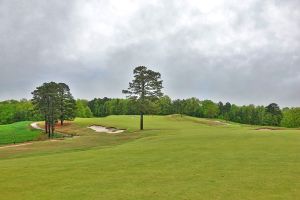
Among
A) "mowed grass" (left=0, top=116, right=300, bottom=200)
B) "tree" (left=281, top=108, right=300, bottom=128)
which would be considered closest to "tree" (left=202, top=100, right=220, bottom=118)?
"tree" (left=281, top=108, right=300, bottom=128)

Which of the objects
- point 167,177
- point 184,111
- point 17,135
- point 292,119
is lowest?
point 17,135

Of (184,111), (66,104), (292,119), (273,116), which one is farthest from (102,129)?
(273,116)

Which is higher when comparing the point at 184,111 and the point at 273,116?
the point at 184,111

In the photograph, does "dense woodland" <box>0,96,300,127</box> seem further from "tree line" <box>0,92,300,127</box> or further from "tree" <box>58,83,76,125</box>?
"tree" <box>58,83,76,125</box>

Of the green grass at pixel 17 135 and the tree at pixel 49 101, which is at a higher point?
the tree at pixel 49 101

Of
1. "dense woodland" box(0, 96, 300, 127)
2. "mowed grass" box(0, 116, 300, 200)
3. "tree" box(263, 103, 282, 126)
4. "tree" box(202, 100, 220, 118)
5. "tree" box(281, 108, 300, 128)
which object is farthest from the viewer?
"tree" box(202, 100, 220, 118)

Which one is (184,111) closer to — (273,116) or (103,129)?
(273,116)

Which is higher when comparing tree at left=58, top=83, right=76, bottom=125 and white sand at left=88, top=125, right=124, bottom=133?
tree at left=58, top=83, right=76, bottom=125

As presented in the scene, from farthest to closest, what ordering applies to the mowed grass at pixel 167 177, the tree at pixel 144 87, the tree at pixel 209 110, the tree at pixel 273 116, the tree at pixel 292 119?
the tree at pixel 209 110 < the tree at pixel 273 116 < the tree at pixel 292 119 < the tree at pixel 144 87 < the mowed grass at pixel 167 177

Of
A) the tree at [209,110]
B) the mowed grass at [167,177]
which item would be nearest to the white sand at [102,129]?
the mowed grass at [167,177]

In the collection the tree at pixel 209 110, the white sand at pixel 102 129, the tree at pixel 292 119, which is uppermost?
the tree at pixel 209 110

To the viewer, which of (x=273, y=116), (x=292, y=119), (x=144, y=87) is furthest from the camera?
(x=273, y=116)

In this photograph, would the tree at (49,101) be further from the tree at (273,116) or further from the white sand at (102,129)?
the tree at (273,116)

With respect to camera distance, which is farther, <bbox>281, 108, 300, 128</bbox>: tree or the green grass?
<bbox>281, 108, 300, 128</bbox>: tree
